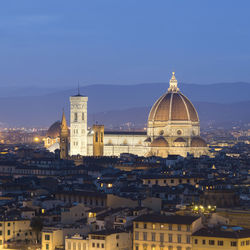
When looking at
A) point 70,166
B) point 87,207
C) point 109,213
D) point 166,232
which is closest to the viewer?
point 166,232

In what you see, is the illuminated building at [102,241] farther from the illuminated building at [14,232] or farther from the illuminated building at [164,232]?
the illuminated building at [14,232]

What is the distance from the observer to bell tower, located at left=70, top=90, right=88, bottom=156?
167375 mm

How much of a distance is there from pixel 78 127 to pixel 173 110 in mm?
15436

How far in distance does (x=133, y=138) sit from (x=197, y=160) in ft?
160

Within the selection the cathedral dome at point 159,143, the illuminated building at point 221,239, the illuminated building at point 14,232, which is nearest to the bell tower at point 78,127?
the cathedral dome at point 159,143

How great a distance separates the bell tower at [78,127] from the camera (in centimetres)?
16738

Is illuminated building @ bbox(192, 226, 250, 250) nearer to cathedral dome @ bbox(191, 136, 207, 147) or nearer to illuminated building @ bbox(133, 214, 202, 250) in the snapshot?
illuminated building @ bbox(133, 214, 202, 250)

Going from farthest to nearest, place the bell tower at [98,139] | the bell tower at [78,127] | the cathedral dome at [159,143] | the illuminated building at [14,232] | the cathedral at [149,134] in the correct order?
the bell tower at [78,127] < the cathedral at [149,134] < the bell tower at [98,139] < the cathedral dome at [159,143] < the illuminated building at [14,232]

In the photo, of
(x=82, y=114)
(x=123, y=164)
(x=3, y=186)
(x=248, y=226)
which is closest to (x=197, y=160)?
(x=123, y=164)

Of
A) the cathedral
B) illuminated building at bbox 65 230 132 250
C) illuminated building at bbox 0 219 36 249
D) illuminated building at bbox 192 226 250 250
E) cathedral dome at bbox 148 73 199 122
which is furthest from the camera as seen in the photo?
cathedral dome at bbox 148 73 199 122

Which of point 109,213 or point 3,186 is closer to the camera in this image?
point 109,213

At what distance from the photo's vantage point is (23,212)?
6425 centimetres

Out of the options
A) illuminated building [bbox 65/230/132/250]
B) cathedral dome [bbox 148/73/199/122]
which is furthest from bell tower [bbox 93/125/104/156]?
illuminated building [bbox 65/230/132/250]

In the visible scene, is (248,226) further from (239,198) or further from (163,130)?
(163,130)
